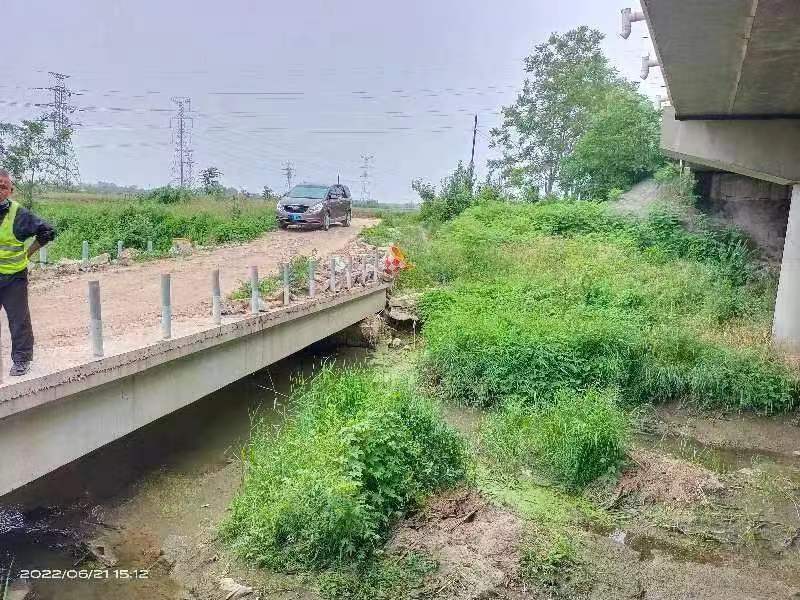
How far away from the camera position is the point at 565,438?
8805 mm

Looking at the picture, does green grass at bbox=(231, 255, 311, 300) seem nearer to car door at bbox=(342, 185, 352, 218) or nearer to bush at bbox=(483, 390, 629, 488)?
bush at bbox=(483, 390, 629, 488)

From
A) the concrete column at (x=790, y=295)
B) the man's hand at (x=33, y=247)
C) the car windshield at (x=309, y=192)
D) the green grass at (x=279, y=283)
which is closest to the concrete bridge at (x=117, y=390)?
the green grass at (x=279, y=283)

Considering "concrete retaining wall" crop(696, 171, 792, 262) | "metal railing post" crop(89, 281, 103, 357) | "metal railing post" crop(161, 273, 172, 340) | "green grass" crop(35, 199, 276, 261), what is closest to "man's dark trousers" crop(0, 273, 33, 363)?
"metal railing post" crop(89, 281, 103, 357)

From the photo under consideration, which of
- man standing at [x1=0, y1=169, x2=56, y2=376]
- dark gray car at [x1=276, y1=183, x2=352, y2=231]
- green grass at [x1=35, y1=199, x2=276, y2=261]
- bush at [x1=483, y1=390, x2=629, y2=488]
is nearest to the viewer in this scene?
man standing at [x1=0, y1=169, x2=56, y2=376]

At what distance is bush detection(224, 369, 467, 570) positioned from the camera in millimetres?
6555

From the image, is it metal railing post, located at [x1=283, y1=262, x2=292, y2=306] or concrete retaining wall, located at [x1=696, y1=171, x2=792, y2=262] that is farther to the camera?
concrete retaining wall, located at [x1=696, y1=171, x2=792, y2=262]

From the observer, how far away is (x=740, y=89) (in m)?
9.88

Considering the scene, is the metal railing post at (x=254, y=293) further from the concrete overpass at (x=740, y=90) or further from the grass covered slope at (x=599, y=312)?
the concrete overpass at (x=740, y=90)

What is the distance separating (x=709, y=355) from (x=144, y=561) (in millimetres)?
9899

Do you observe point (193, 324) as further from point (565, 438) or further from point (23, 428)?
point (565, 438)

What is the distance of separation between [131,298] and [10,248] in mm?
5108

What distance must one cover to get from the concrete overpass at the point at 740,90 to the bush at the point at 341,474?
4.99 meters

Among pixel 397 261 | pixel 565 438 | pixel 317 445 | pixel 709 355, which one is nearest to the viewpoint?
pixel 317 445

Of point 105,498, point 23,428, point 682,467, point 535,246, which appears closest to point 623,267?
point 535,246
